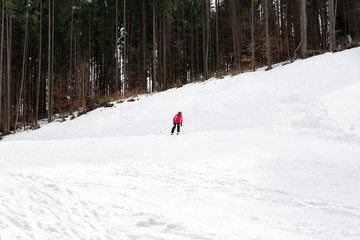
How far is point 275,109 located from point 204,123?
3919 mm

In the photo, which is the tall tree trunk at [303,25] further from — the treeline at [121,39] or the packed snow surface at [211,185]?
the packed snow surface at [211,185]

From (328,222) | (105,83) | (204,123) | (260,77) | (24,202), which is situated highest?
(105,83)

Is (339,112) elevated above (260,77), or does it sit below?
below

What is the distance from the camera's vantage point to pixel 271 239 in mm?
2393

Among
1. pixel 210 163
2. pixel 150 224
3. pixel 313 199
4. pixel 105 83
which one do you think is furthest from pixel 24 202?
pixel 105 83

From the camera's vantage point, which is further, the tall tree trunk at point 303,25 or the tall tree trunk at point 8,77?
the tall tree trunk at point 8,77

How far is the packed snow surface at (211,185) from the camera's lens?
263 cm

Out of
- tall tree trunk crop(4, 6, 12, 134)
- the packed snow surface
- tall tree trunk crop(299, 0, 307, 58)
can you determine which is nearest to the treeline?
tall tree trunk crop(4, 6, 12, 134)

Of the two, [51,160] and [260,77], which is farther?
[260,77]

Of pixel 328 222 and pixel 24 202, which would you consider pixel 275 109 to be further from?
pixel 24 202

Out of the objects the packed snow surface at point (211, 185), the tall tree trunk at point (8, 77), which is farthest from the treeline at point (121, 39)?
the packed snow surface at point (211, 185)

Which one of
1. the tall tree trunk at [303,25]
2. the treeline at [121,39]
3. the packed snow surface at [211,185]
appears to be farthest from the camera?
the treeline at [121,39]

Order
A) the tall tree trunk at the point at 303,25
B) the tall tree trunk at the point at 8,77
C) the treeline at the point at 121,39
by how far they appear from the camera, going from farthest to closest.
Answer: the treeline at the point at 121,39
the tall tree trunk at the point at 8,77
the tall tree trunk at the point at 303,25

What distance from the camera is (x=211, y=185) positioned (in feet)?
13.8
